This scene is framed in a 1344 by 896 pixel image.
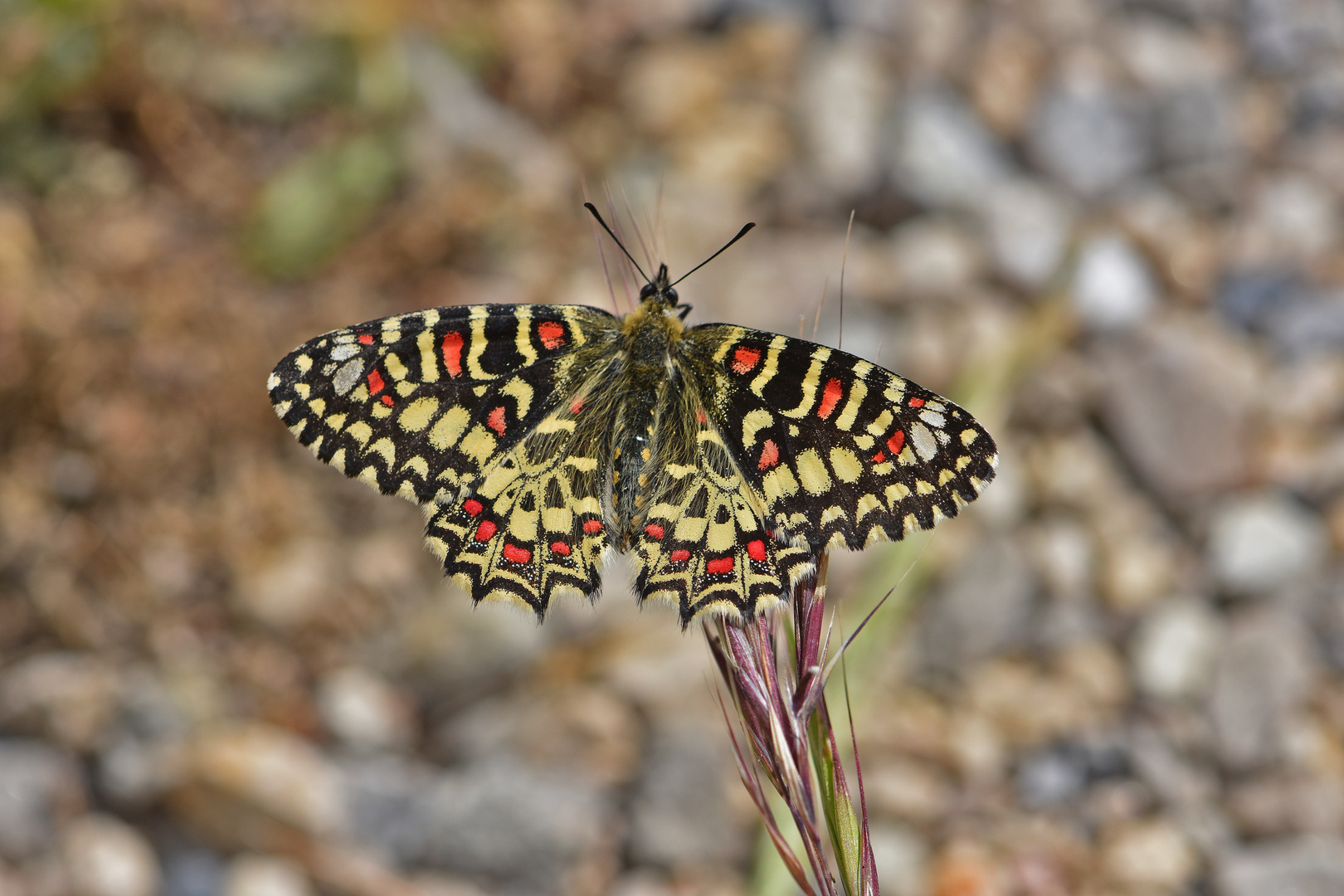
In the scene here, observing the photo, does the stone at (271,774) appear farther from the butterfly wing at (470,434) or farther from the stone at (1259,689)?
the stone at (1259,689)

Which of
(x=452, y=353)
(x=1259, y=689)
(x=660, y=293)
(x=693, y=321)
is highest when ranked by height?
(x=693, y=321)

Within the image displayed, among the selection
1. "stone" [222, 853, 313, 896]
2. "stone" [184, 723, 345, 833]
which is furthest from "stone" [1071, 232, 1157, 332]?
"stone" [222, 853, 313, 896]

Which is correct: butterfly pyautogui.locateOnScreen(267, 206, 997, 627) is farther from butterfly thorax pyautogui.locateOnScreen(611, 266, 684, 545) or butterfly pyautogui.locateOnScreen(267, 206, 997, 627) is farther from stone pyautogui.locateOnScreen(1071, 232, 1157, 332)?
stone pyautogui.locateOnScreen(1071, 232, 1157, 332)

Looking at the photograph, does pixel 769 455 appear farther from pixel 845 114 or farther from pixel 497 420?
pixel 845 114

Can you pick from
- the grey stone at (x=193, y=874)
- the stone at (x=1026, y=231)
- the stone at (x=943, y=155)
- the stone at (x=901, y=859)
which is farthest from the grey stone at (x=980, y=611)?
the grey stone at (x=193, y=874)

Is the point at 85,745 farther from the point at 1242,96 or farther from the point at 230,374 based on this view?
the point at 1242,96

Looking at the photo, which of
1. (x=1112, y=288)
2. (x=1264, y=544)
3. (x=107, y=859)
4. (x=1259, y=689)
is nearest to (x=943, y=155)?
(x=1112, y=288)

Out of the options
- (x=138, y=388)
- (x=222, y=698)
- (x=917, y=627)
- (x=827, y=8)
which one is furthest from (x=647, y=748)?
(x=827, y=8)
